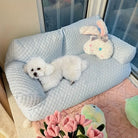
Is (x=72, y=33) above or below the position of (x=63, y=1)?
below

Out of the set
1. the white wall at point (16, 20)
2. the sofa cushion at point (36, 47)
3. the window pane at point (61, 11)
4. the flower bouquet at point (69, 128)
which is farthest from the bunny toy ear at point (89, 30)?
the flower bouquet at point (69, 128)

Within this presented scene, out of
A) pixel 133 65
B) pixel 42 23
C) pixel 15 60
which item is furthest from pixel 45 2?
pixel 133 65

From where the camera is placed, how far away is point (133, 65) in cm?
159

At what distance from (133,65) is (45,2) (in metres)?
1.38

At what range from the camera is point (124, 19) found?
1499 mm

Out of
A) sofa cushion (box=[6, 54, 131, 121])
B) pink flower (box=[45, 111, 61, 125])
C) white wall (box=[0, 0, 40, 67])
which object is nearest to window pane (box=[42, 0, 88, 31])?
white wall (box=[0, 0, 40, 67])

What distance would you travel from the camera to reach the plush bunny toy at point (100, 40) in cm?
133

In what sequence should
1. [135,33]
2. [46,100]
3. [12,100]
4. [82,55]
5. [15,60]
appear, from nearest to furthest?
1. [46,100]
2. [15,60]
3. [12,100]
4. [135,33]
5. [82,55]

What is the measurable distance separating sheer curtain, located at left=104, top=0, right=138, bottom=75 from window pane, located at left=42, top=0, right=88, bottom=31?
0.39 metres

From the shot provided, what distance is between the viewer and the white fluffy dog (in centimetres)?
103

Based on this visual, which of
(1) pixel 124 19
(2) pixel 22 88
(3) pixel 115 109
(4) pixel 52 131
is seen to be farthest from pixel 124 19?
(4) pixel 52 131

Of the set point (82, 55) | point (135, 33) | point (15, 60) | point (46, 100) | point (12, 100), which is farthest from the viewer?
point (82, 55)

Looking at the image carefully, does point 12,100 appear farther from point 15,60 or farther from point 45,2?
point 45,2

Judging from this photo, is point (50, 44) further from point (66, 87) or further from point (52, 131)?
point (52, 131)
